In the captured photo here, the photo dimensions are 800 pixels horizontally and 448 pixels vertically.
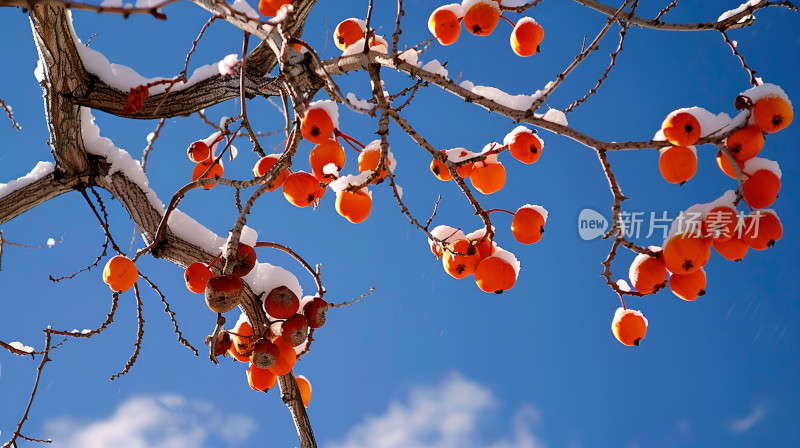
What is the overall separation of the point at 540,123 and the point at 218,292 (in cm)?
127

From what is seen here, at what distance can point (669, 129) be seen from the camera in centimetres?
211

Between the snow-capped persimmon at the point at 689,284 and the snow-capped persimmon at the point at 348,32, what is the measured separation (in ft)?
6.35

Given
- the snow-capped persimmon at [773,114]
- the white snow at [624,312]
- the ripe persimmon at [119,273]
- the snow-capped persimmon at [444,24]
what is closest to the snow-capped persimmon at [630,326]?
the white snow at [624,312]

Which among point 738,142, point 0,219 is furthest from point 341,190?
point 0,219

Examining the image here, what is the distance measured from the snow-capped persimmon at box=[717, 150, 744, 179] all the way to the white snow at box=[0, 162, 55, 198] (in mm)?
3325

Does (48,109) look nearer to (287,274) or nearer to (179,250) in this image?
(179,250)

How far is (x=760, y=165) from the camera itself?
2143 millimetres

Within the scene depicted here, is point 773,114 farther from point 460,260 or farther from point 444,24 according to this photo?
point 444,24

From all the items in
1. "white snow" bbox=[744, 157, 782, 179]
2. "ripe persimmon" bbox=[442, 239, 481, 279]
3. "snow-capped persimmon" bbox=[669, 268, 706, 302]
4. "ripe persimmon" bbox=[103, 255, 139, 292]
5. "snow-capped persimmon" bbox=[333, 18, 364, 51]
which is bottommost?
"snow-capped persimmon" bbox=[669, 268, 706, 302]

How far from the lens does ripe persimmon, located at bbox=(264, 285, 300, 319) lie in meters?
2.52

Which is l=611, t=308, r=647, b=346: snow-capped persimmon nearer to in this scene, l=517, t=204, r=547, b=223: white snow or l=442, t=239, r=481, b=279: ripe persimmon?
l=517, t=204, r=547, b=223: white snow

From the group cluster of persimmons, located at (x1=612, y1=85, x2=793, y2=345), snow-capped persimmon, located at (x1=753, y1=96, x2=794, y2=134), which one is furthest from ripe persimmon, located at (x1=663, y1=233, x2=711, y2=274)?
snow-capped persimmon, located at (x1=753, y1=96, x2=794, y2=134)

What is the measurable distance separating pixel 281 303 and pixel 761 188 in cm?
195

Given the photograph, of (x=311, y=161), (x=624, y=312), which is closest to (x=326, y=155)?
(x=311, y=161)
